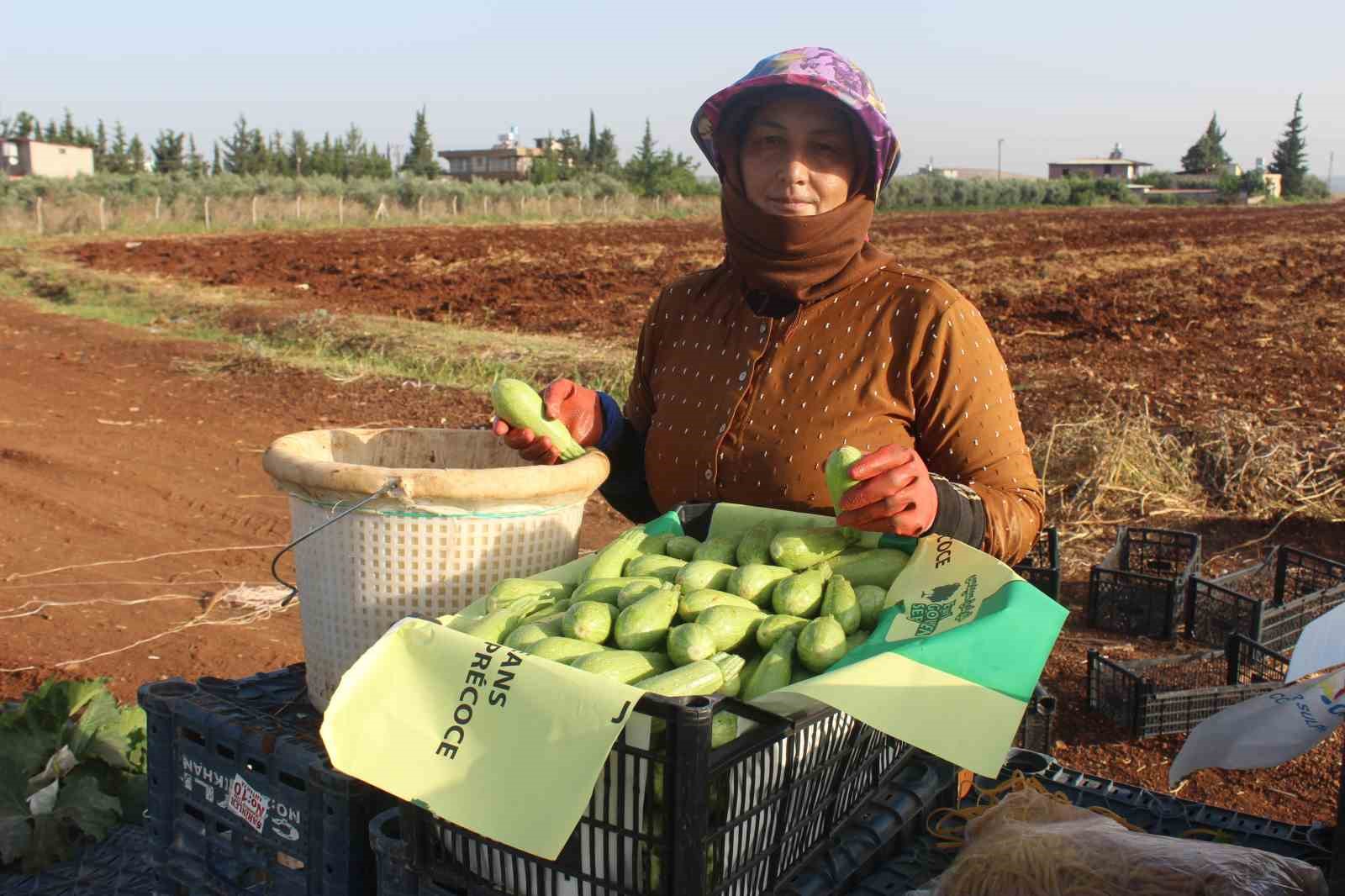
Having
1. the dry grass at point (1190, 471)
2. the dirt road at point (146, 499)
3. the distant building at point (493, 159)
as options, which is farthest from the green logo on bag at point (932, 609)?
the distant building at point (493, 159)

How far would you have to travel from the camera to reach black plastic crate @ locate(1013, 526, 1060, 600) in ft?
17.2

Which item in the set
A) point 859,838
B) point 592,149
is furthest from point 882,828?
point 592,149

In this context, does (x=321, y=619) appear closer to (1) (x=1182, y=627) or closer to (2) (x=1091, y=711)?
(2) (x=1091, y=711)

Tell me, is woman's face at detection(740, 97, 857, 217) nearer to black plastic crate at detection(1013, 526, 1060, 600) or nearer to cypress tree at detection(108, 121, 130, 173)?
black plastic crate at detection(1013, 526, 1060, 600)

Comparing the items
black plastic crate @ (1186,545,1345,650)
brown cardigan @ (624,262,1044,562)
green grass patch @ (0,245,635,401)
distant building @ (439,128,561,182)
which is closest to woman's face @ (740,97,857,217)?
brown cardigan @ (624,262,1044,562)

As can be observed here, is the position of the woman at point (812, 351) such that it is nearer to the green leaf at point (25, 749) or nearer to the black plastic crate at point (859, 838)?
the black plastic crate at point (859, 838)

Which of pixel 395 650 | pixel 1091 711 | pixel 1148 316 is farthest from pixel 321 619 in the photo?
pixel 1148 316

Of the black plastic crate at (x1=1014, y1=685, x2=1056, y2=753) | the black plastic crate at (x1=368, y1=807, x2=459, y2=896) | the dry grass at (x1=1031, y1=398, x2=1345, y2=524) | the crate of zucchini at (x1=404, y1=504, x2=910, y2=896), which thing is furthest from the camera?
the dry grass at (x1=1031, y1=398, x2=1345, y2=524)

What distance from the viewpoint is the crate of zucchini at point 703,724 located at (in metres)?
1.46

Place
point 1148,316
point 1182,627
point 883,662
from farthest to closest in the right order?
point 1148,316 → point 1182,627 → point 883,662

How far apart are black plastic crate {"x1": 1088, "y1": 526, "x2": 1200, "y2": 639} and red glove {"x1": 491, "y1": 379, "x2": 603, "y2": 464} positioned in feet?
11.9

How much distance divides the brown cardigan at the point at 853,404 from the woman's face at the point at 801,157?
0.22m

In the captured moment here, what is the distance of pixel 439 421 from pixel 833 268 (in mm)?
7198

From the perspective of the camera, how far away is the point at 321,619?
6.98ft
